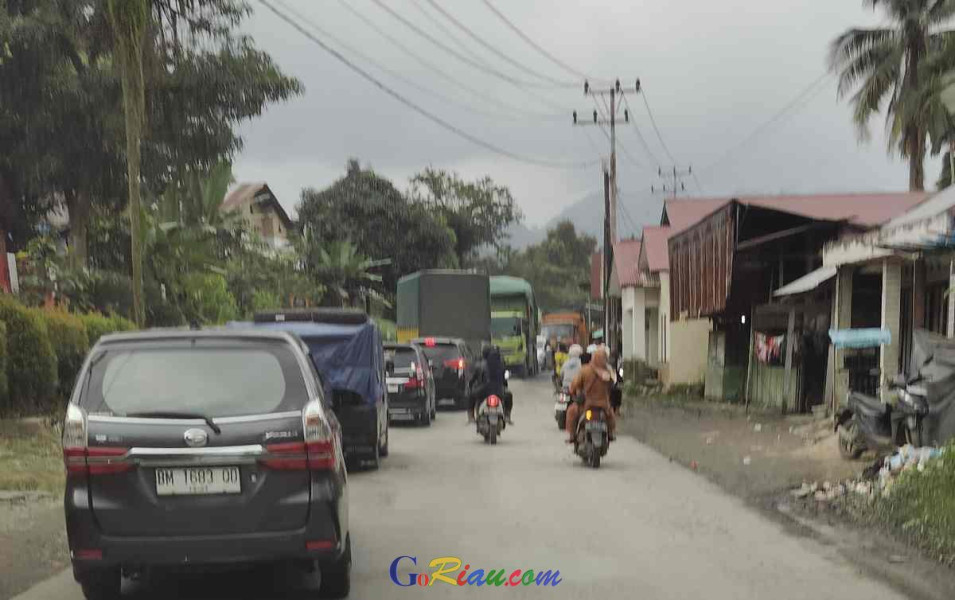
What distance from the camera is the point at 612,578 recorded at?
747 cm

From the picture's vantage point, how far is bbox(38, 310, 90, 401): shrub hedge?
17094mm

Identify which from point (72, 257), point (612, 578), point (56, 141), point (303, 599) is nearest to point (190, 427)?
point (303, 599)

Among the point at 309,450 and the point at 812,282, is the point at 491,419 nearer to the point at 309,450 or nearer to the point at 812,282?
the point at 812,282

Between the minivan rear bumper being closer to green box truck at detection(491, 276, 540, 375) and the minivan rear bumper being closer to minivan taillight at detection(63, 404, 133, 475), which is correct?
minivan taillight at detection(63, 404, 133, 475)

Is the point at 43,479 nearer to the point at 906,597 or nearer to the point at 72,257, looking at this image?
the point at 906,597

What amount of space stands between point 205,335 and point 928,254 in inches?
411

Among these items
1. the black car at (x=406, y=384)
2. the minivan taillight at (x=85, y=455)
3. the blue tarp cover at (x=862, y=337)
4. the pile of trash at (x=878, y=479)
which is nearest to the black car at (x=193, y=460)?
the minivan taillight at (x=85, y=455)

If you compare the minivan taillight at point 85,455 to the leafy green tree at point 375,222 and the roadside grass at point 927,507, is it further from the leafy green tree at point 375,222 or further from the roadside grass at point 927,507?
the leafy green tree at point 375,222

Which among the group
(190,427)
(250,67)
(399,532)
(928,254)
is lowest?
(399,532)

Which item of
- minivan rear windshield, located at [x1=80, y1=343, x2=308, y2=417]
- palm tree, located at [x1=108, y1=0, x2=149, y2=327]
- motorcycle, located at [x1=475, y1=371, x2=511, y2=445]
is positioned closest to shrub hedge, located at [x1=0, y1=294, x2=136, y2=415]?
palm tree, located at [x1=108, y1=0, x2=149, y2=327]

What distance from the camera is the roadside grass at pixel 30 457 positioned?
37.6 feet

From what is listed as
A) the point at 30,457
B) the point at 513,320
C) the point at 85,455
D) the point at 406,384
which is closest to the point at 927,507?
the point at 85,455

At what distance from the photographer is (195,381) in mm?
6293

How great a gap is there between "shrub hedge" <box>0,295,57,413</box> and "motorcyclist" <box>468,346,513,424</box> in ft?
22.2
